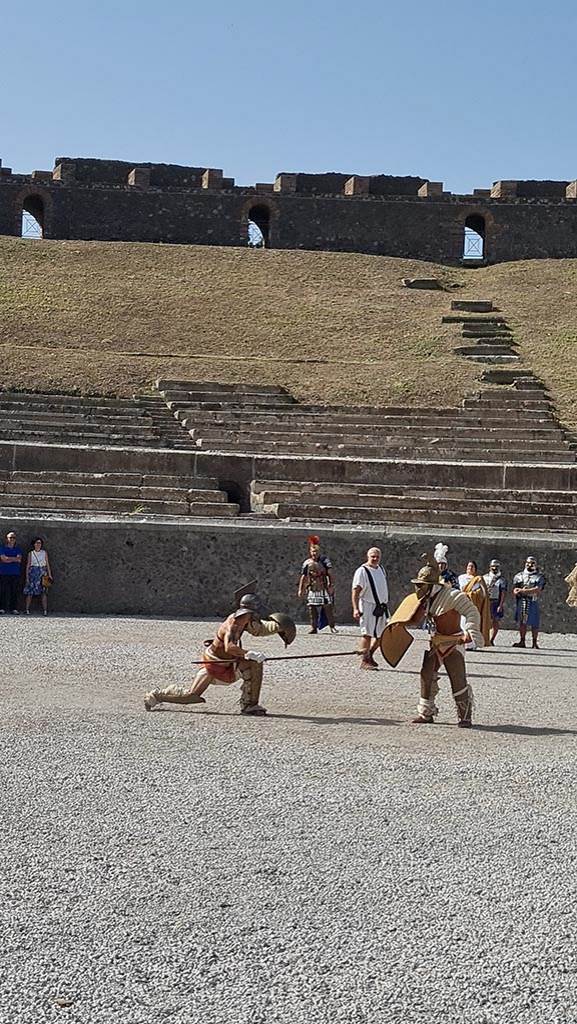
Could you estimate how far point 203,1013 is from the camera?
415 centimetres

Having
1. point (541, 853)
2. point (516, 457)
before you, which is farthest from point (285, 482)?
point (541, 853)

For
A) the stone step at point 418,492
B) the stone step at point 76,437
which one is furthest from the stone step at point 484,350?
the stone step at point 418,492

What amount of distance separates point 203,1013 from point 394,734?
441 centimetres

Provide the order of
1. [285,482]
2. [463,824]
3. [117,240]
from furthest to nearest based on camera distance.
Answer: [117,240], [285,482], [463,824]

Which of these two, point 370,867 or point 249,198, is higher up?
point 249,198

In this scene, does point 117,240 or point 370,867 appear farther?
point 117,240

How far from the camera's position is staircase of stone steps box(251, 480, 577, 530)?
17.6 m

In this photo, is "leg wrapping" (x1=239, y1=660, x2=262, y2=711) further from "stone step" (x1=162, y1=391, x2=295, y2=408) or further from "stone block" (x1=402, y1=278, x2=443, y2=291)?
"stone block" (x1=402, y1=278, x2=443, y2=291)

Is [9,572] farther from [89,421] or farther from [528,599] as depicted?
[89,421]

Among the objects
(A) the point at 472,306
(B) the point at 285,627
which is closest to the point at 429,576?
(B) the point at 285,627

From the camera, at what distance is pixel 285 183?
45438 millimetres

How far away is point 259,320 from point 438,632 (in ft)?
82.8

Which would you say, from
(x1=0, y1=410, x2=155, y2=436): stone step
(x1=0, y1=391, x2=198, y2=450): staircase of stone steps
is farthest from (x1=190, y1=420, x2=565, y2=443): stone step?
(x1=0, y1=410, x2=155, y2=436): stone step

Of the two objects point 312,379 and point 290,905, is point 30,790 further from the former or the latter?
point 312,379
